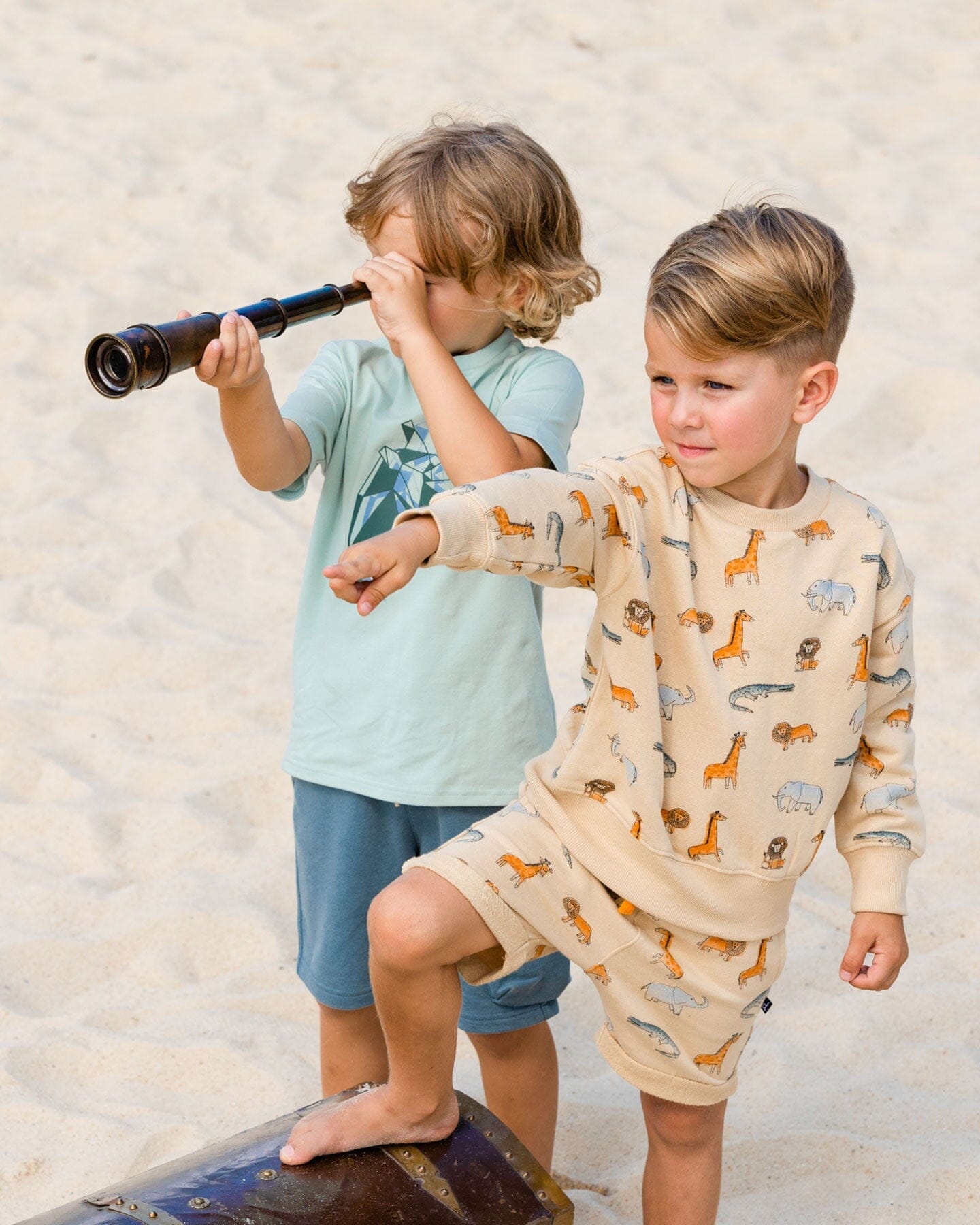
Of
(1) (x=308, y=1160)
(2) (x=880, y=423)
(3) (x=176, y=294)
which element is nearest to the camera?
(1) (x=308, y=1160)

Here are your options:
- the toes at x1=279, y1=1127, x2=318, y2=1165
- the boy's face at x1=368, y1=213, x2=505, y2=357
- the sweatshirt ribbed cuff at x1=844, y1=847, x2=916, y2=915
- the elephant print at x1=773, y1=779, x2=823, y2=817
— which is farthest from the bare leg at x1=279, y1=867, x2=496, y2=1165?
the boy's face at x1=368, y1=213, x2=505, y2=357

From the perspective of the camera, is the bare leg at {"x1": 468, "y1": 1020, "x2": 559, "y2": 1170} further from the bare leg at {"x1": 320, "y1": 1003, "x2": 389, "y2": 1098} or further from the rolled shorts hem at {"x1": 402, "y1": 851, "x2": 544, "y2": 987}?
the rolled shorts hem at {"x1": 402, "y1": 851, "x2": 544, "y2": 987}

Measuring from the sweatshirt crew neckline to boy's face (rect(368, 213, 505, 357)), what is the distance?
45cm

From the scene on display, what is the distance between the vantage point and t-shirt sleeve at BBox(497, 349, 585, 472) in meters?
1.84

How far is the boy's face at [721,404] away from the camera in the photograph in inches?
62.4

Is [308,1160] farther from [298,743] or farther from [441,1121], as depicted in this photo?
[298,743]

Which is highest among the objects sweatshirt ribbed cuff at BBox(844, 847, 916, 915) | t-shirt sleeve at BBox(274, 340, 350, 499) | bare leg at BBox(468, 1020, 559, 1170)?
t-shirt sleeve at BBox(274, 340, 350, 499)

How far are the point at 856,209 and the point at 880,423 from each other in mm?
1139

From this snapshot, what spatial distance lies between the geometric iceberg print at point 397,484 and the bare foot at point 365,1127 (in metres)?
0.72

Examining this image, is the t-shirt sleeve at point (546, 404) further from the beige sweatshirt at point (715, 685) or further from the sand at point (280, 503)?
the sand at point (280, 503)

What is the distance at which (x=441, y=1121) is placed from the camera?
171cm

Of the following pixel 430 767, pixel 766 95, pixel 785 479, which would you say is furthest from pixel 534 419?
pixel 766 95

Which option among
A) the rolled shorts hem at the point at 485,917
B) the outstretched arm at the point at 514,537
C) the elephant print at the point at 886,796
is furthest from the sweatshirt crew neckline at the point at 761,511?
the rolled shorts hem at the point at 485,917

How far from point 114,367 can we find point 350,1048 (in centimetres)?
104
